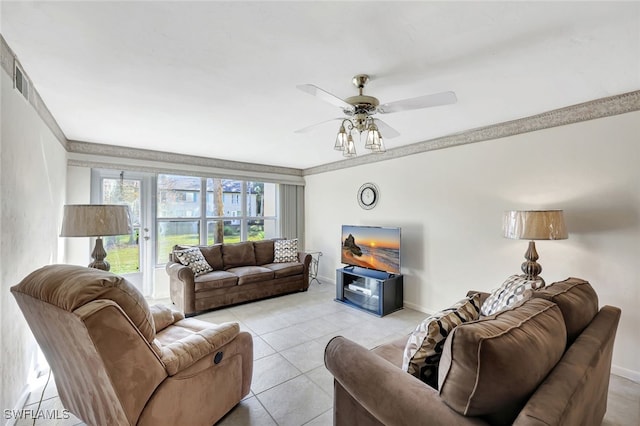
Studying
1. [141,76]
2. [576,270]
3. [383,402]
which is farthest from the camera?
[576,270]

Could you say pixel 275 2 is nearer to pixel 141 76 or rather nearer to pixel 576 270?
pixel 141 76

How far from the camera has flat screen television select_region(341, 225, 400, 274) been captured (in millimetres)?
3918

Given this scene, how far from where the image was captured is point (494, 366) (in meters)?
0.87

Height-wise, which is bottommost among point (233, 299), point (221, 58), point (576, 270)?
point (233, 299)

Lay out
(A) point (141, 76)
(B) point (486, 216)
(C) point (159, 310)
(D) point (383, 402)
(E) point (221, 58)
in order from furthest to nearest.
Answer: (B) point (486, 216) < (C) point (159, 310) < (A) point (141, 76) < (E) point (221, 58) < (D) point (383, 402)

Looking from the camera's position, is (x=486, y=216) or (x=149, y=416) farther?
(x=486, y=216)

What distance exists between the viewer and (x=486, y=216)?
10.5 ft

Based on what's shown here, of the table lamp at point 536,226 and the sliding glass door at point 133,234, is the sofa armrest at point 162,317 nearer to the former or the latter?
the sliding glass door at point 133,234

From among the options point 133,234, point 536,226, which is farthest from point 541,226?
point 133,234

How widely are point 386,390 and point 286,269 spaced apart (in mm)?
3560

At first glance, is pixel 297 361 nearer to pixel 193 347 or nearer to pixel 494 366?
pixel 193 347

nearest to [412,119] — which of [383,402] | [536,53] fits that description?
[536,53]

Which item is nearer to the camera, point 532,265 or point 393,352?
point 393,352

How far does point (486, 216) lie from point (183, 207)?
456 centimetres
